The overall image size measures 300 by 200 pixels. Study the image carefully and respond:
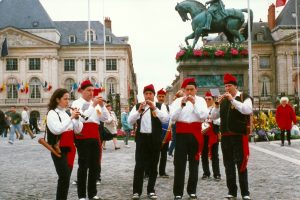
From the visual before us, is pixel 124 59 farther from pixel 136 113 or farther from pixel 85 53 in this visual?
pixel 136 113

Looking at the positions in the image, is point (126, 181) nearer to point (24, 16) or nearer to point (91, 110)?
point (91, 110)

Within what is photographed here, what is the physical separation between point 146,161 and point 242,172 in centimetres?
164

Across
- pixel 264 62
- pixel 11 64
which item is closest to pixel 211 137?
pixel 11 64

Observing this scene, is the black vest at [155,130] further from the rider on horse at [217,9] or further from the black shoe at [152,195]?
the rider on horse at [217,9]

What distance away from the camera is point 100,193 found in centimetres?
887

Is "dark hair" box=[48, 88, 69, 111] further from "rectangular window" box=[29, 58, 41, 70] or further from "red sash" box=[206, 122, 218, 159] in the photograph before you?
"rectangular window" box=[29, 58, 41, 70]

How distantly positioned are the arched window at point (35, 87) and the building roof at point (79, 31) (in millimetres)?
6253

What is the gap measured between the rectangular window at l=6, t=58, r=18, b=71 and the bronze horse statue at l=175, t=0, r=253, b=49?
4958 centimetres

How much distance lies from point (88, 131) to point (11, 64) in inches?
2555

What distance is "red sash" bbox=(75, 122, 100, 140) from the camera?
8.09m

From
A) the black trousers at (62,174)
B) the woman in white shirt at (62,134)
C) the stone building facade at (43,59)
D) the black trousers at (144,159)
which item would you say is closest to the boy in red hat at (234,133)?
the black trousers at (144,159)

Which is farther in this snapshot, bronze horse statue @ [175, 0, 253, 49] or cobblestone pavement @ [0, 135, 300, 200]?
bronze horse statue @ [175, 0, 253, 49]

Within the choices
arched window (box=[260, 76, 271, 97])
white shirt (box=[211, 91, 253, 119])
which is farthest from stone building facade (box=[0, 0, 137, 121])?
white shirt (box=[211, 91, 253, 119])

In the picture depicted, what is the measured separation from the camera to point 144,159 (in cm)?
855
